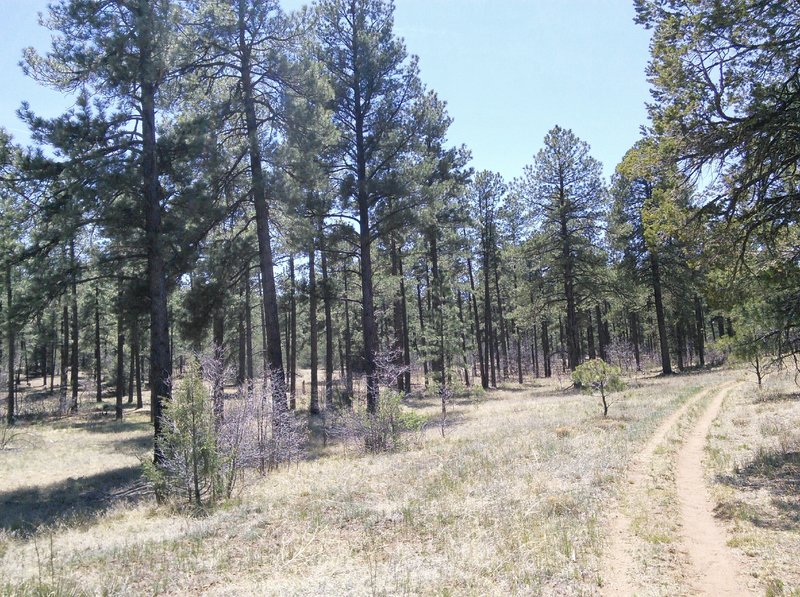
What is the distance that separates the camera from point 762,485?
745cm

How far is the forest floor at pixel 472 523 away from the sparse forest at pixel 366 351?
0.19 feet

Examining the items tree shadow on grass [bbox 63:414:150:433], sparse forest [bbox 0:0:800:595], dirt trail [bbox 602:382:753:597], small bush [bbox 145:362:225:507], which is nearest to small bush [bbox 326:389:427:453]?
sparse forest [bbox 0:0:800:595]

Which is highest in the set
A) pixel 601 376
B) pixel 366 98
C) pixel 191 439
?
pixel 366 98

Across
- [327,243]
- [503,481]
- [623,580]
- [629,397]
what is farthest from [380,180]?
[623,580]

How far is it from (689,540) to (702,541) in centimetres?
14

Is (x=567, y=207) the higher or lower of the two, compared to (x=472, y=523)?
higher

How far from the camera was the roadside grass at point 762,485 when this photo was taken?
16.9 ft

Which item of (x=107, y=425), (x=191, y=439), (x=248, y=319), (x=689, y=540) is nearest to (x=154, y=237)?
(x=191, y=439)

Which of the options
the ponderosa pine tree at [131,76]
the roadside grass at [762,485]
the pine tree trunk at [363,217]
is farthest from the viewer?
the pine tree trunk at [363,217]

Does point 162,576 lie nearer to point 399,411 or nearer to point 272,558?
point 272,558

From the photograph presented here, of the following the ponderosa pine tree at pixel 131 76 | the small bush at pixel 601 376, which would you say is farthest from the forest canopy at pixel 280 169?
the small bush at pixel 601 376

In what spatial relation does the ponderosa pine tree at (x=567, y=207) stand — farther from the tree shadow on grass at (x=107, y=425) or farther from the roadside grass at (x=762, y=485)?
the tree shadow on grass at (x=107, y=425)

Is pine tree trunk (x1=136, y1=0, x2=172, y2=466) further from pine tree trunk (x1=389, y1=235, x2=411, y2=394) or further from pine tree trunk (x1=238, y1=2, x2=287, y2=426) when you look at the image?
pine tree trunk (x1=389, y1=235, x2=411, y2=394)

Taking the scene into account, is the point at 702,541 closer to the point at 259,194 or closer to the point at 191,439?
the point at 191,439
